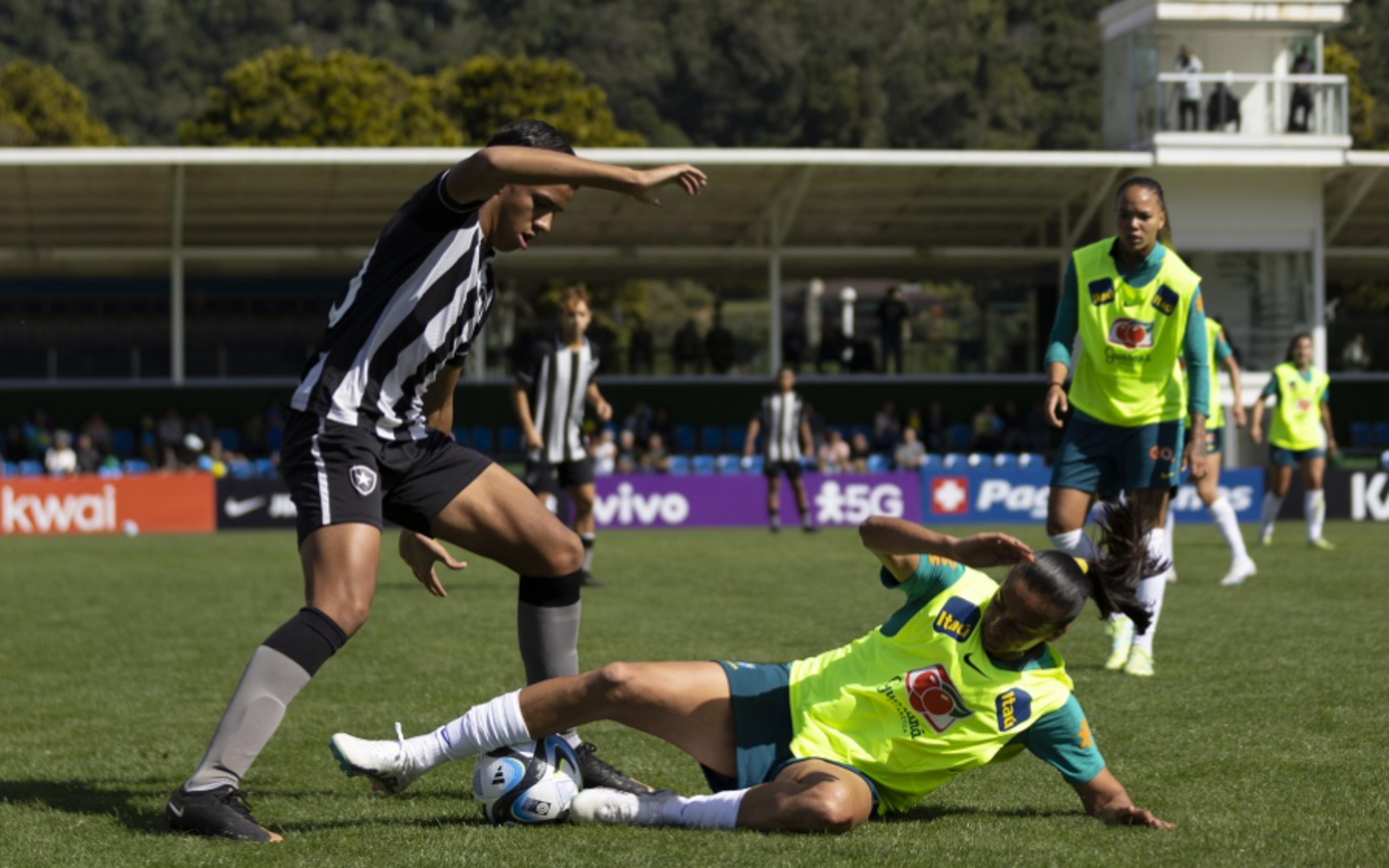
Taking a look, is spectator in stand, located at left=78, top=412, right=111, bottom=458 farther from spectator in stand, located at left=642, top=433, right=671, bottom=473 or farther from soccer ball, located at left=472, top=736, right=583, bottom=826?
soccer ball, located at left=472, top=736, right=583, bottom=826

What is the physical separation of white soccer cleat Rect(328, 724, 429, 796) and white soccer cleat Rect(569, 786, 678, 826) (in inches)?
18.6

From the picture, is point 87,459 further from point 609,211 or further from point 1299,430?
point 1299,430

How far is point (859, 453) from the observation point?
3125cm

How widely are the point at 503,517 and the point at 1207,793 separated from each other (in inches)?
94.0

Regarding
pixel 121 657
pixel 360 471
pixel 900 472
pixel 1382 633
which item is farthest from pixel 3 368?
pixel 360 471

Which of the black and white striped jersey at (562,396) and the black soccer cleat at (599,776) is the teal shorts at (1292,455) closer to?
the black and white striped jersey at (562,396)

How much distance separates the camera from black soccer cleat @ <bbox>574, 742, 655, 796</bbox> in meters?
5.56

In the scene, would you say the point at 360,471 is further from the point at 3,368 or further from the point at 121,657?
the point at 3,368

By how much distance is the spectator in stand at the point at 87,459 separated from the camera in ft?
97.8

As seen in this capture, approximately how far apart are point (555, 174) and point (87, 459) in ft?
87.7

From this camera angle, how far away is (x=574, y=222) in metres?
34.6

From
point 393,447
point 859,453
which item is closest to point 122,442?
point 859,453

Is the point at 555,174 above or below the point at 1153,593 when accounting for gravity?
above

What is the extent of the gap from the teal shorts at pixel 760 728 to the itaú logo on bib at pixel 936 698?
26 cm
